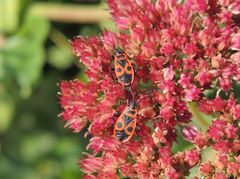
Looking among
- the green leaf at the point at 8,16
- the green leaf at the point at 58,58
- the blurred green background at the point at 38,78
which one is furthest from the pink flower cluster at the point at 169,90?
the green leaf at the point at 58,58

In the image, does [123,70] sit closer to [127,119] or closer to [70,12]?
[127,119]

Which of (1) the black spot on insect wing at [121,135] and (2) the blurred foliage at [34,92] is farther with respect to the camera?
(2) the blurred foliage at [34,92]

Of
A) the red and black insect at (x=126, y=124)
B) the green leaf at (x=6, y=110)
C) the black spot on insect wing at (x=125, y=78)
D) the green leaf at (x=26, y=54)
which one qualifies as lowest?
the green leaf at (x=6, y=110)

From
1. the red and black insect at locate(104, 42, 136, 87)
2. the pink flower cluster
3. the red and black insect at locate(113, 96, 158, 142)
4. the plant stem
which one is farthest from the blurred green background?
the red and black insect at locate(113, 96, 158, 142)

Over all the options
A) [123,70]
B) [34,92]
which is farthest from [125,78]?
[34,92]

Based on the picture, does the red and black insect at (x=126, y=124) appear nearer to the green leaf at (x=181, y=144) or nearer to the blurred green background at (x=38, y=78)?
the green leaf at (x=181, y=144)

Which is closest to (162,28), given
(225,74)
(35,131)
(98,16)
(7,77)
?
(225,74)
